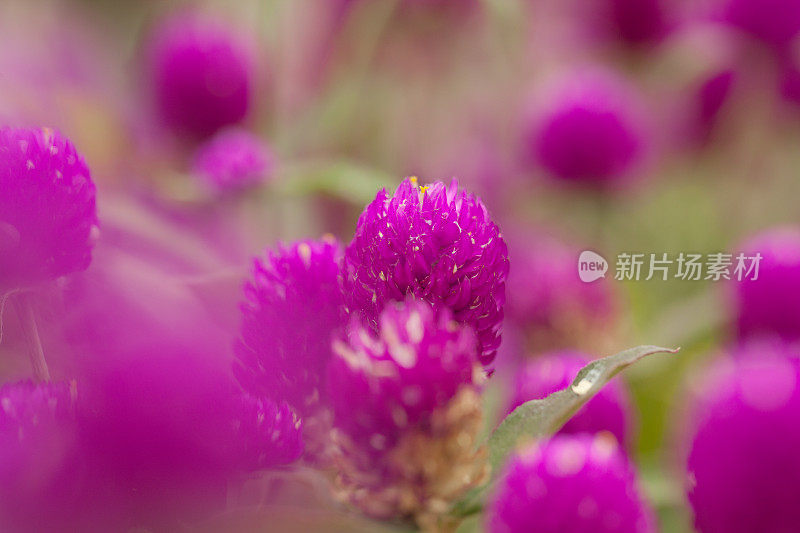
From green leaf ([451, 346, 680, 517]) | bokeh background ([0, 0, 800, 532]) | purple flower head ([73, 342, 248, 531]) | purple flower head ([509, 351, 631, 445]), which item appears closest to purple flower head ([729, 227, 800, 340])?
bokeh background ([0, 0, 800, 532])

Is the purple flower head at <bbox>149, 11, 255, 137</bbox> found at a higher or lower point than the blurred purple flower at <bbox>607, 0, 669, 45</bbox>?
lower

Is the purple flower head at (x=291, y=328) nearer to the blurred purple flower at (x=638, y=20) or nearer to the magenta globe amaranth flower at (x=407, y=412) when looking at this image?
the magenta globe amaranth flower at (x=407, y=412)

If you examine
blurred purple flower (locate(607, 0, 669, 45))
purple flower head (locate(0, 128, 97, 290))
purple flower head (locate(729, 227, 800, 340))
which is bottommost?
purple flower head (locate(0, 128, 97, 290))

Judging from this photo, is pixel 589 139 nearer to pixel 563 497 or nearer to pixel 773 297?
pixel 773 297

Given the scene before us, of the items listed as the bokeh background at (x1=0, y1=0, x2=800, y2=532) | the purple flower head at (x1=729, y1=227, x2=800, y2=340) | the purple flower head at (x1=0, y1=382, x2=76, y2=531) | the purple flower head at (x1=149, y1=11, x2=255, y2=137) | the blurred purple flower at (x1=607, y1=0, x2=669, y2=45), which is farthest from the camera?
the blurred purple flower at (x1=607, y1=0, x2=669, y2=45)

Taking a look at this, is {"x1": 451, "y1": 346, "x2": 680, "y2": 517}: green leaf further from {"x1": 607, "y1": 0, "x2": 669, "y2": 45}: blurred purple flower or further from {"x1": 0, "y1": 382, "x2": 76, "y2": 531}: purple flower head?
{"x1": 607, "y1": 0, "x2": 669, "y2": 45}: blurred purple flower

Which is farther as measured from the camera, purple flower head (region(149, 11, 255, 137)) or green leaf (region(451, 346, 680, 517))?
purple flower head (region(149, 11, 255, 137))

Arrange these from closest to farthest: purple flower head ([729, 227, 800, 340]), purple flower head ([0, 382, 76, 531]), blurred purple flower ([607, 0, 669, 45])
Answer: purple flower head ([0, 382, 76, 531]) < purple flower head ([729, 227, 800, 340]) < blurred purple flower ([607, 0, 669, 45])

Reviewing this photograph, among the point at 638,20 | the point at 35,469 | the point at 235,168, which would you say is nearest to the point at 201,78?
the point at 235,168

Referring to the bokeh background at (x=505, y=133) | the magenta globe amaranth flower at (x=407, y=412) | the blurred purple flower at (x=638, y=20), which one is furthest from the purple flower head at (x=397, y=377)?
the blurred purple flower at (x=638, y=20)
